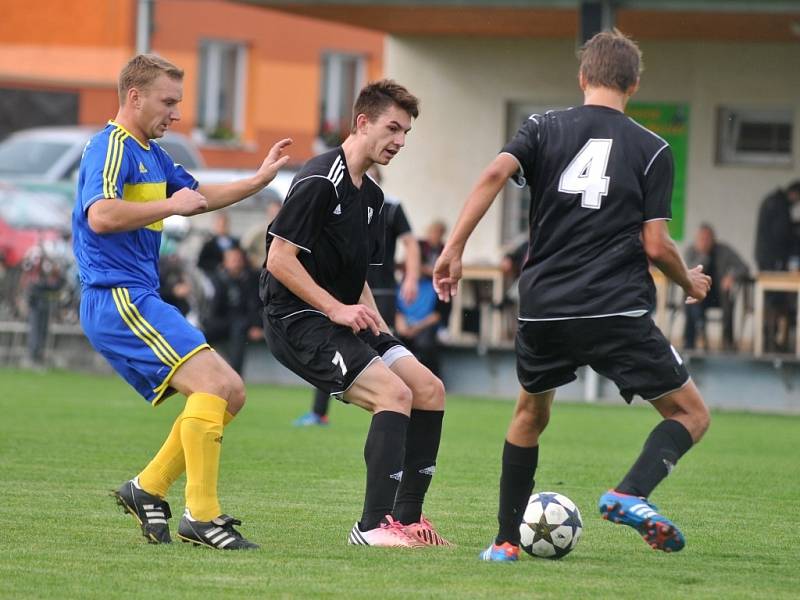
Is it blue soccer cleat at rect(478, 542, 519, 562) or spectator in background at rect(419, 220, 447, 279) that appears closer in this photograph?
blue soccer cleat at rect(478, 542, 519, 562)

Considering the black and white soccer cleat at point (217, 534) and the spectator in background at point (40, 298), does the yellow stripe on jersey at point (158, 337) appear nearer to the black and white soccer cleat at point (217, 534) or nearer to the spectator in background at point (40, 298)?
the black and white soccer cleat at point (217, 534)

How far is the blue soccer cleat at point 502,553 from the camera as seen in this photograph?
21.8 ft

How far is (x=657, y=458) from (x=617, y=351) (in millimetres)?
426

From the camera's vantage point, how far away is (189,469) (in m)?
6.81

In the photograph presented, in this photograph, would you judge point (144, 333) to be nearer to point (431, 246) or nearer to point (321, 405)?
point (321, 405)

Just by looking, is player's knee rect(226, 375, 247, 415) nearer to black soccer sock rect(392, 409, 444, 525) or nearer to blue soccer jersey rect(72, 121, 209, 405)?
blue soccer jersey rect(72, 121, 209, 405)

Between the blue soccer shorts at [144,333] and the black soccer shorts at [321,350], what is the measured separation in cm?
44

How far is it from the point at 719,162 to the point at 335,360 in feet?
49.4

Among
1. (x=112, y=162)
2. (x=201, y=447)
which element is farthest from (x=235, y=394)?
(x=112, y=162)

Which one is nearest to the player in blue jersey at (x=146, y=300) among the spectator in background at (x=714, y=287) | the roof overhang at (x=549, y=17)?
the roof overhang at (x=549, y=17)

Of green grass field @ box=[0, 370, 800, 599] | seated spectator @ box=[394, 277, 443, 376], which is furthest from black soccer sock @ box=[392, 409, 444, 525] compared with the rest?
seated spectator @ box=[394, 277, 443, 376]

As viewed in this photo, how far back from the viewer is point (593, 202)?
20.7ft

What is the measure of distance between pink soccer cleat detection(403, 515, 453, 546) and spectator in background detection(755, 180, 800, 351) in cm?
1198

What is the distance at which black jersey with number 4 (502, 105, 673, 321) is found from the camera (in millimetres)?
6312
